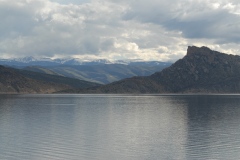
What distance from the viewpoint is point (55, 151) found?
204 ft

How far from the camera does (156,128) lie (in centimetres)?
9319

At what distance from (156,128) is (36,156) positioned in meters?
40.7

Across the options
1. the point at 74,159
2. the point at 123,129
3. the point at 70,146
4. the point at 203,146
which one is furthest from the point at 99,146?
the point at 123,129

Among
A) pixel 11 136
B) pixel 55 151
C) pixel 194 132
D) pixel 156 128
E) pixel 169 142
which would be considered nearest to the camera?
pixel 55 151

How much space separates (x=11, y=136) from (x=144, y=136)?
26.3m

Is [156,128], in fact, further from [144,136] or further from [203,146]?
[203,146]

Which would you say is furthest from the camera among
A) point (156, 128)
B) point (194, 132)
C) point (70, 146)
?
point (156, 128)

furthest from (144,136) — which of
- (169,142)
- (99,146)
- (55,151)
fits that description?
(55,151)

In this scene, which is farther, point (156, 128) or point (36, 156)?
point (156, 128)

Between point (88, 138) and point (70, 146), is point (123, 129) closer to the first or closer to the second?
point (88, 138)

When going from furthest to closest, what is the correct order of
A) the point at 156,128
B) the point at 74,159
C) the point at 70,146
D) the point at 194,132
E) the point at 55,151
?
1. the point at 156,128
2. the point at 194,132
3. the point at 70,146
4. the point at 55,151
5. the point at 74,159

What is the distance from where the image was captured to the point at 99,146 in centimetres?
6694

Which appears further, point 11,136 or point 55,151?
point 11,136

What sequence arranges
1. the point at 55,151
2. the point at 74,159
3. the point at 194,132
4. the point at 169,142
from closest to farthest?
1. the point at 74,159
2. the point at 55,151
3. the point at 169,142
4. the point at 194,132
